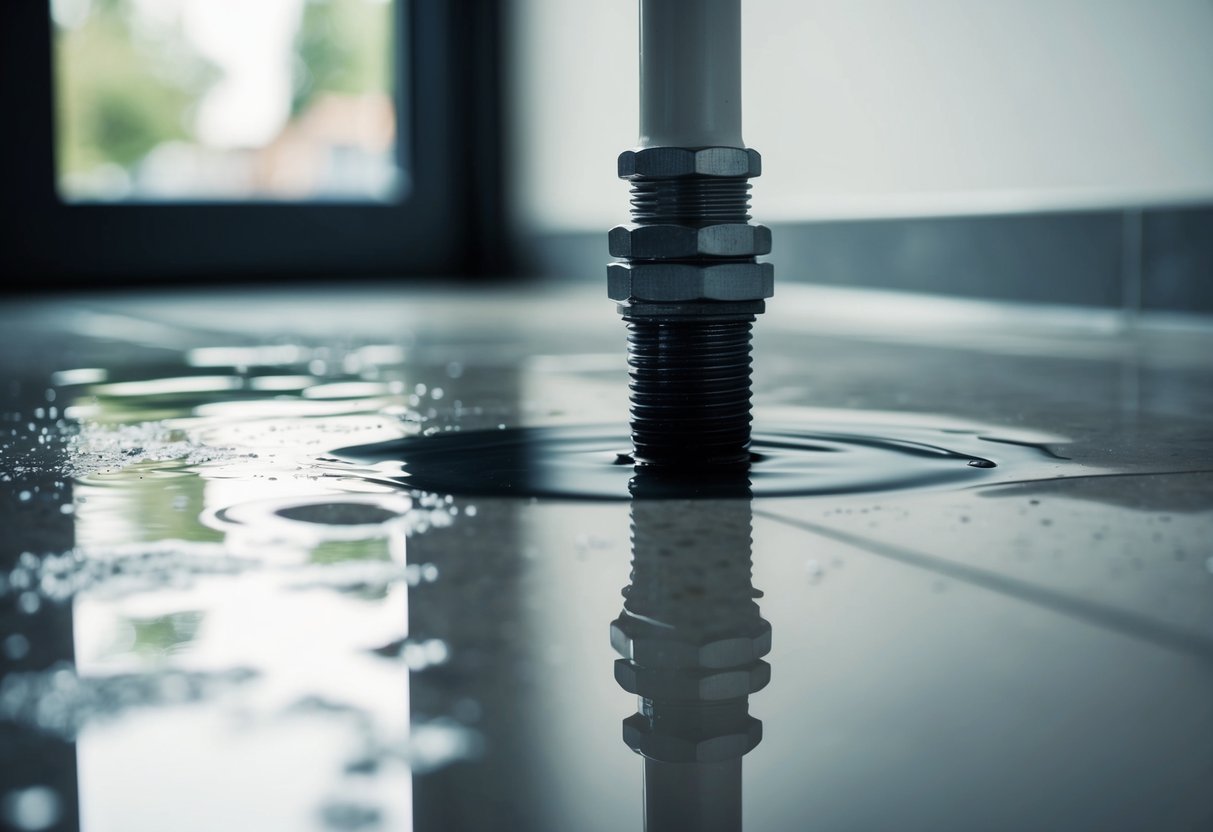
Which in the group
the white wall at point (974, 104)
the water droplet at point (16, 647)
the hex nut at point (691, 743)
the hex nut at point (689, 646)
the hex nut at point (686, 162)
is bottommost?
the hex nut at point (691, 743)

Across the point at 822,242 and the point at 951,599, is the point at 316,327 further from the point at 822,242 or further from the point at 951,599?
the point at 951,599

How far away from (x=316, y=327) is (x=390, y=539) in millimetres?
2253

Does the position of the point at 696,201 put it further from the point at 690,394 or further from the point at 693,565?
the point at 693,565

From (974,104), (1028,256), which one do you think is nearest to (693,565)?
(1028,256)

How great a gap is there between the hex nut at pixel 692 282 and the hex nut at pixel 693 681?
55 centimetres

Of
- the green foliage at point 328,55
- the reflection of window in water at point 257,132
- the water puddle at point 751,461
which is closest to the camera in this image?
the water puddle at point 751,461

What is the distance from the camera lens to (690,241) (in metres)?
1.12

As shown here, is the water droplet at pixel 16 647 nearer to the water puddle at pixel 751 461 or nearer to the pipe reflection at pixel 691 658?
the pipe reflection at pixel 691 658

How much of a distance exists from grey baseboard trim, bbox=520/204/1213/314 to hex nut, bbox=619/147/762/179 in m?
1.92

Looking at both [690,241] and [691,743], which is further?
[690,241]

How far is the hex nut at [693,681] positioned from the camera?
1.89 ft

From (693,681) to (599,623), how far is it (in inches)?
3.7

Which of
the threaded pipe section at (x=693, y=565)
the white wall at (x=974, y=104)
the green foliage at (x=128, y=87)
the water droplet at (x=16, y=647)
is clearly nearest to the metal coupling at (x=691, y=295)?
the threaded pipe section at (x=693, y=565)

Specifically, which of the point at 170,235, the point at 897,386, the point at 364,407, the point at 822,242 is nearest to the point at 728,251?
the point at 364,407
